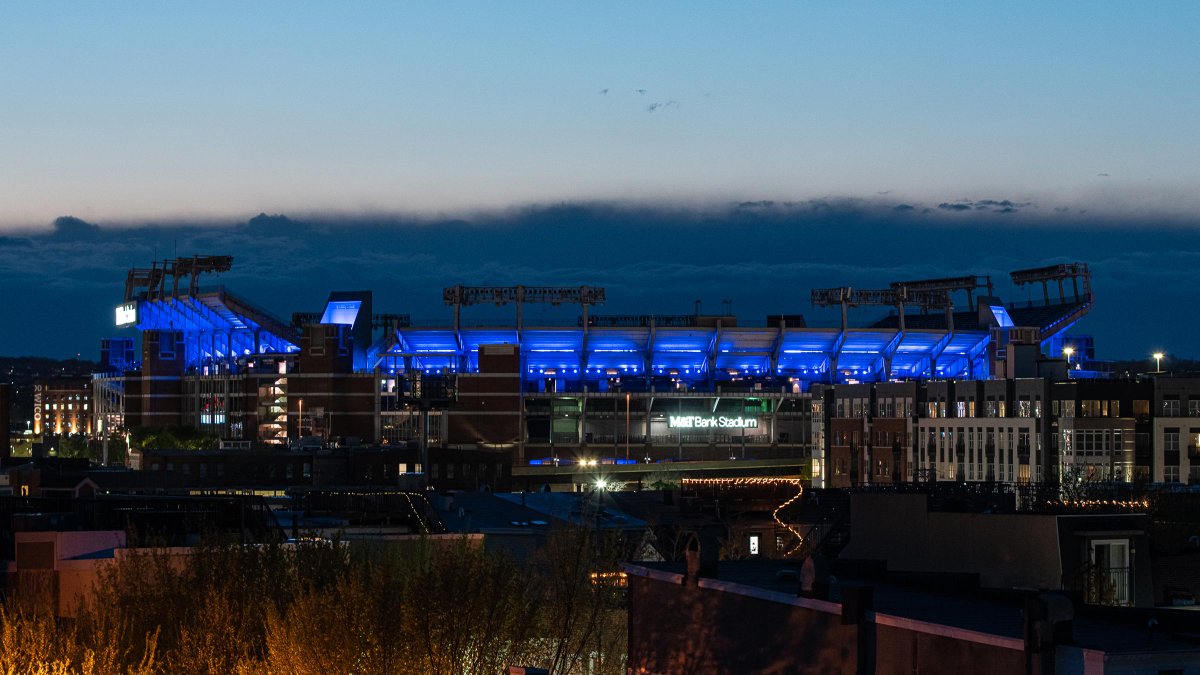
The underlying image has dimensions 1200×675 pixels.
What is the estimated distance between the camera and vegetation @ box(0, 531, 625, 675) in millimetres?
31578

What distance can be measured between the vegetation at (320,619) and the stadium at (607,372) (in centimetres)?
13060

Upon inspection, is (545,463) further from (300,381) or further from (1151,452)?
(1151,452)

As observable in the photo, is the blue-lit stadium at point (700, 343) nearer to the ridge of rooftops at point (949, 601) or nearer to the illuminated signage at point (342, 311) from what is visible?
the illuminated signage at point (342, 311)

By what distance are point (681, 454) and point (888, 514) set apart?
149378 mm

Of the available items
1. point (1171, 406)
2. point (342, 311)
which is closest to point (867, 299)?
point (342, 311)

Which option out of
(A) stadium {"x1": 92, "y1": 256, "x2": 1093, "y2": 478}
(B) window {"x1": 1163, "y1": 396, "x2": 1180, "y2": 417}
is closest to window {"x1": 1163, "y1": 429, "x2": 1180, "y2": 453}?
(B) window {"x1": 1163, "y1": 396, "x2": 1180, "y2": 417}

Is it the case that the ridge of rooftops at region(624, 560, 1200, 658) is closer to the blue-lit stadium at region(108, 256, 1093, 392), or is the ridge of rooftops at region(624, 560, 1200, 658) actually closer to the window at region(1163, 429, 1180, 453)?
the window at region(1163, 429, 1180, 453)

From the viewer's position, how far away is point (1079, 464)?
109062mm

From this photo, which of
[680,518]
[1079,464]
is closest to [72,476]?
[680,518]

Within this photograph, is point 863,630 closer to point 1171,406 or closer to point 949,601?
point 949,601

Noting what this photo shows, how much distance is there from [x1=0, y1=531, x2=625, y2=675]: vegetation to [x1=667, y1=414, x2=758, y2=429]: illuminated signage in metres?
141

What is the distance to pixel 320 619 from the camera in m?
31.8

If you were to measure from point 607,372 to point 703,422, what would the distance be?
13.3 metres

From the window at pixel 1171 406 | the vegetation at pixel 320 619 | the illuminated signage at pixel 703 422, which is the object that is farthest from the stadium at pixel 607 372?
the vegetation at pixel 320 619
